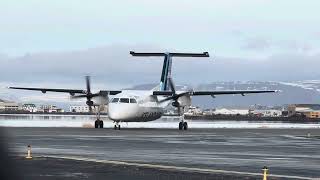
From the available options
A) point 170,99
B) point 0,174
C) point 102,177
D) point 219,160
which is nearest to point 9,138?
point 0,174

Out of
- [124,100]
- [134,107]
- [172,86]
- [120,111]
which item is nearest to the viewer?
[120,111]

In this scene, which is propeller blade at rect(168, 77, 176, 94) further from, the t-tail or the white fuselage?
the white fuselage

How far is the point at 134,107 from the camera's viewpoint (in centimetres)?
4772

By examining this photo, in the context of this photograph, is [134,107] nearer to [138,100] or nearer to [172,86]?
[138,100]

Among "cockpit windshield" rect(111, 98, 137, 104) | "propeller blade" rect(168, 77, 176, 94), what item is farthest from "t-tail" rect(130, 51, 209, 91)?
"cockpit windshield" rect(111, 98, 137, 104)

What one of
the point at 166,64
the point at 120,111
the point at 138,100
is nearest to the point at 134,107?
the point at 138,100

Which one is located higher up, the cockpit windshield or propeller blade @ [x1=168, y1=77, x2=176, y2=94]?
propeller blade @ [x1=168, y1=77, x2=176, y2=94]

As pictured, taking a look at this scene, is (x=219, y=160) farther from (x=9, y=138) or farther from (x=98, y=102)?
(x=98, y=102)

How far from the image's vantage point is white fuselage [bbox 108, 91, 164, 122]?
46.9 meters

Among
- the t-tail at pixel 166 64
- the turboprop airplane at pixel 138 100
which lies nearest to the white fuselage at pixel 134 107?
the turboprop airplane at pixel 138 100

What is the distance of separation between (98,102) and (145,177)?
39.7 m

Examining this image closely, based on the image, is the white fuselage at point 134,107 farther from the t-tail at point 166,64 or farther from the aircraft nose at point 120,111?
the t-tail at point 166,64

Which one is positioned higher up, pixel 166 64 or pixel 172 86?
pixel 166 64

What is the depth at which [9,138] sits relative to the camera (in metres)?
2.34
